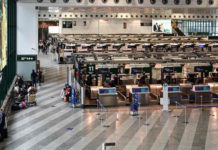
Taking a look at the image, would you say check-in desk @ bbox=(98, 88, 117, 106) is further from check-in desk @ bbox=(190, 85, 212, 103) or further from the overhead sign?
the overhead sign

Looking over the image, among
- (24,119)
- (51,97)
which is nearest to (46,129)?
(24,119)

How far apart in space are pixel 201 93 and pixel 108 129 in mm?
9618

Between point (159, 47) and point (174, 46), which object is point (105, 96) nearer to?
point (159, 47)

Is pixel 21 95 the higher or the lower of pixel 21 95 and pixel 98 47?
the lower

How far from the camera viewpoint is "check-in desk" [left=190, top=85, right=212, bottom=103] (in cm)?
2797

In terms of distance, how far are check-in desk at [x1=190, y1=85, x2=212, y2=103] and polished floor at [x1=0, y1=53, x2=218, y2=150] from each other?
8.15 ft

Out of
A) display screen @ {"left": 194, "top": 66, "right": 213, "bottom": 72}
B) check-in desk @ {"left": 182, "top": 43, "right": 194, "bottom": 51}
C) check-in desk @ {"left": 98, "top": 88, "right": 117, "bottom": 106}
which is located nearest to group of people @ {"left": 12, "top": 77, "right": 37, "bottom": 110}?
check-in desk @ {"left": 98, "top": 88, "right": 117, "bottom": 106}

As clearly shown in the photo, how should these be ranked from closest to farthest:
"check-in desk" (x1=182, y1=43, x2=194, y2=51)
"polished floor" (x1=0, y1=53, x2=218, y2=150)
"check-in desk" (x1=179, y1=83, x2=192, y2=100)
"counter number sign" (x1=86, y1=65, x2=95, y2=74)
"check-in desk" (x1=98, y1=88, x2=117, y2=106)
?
"polished floor" (x1=0, y1=53, x2=218, y2=150) → "check-in desk" (x1=98, y1=88, x2=117, y2=106) → "counter number sign" (x1=86, y1=65, x2=95, y2=74) → "check-in desk" (x1=179, y1=83, x2=192, y2=100) → "check-in desk" (x1=182, y1=43, x2=194, y2=51)

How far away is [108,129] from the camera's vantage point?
20.4 meters

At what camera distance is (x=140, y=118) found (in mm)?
22875

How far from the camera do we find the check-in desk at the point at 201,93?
28.0 m

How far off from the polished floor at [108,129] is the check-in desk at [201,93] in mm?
2483

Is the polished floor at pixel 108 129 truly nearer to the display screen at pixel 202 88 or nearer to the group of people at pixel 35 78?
the display screen at pixel 202 88

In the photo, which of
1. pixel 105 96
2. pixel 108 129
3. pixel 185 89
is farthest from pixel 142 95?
pixel 108 129
